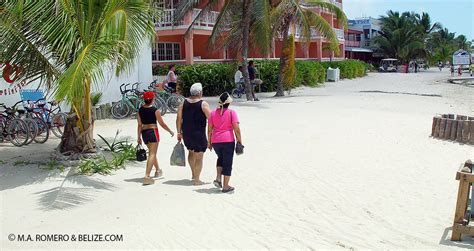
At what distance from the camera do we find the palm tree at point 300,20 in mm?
20984

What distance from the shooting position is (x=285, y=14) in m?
21.6

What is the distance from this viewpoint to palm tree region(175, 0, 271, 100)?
1962 centimetres

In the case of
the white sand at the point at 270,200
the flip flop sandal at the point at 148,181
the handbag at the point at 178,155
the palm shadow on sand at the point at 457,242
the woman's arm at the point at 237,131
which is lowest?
the palm shadow on sand at the point at 457,242

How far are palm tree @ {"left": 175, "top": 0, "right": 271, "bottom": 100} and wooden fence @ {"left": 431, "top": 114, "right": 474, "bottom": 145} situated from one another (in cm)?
918

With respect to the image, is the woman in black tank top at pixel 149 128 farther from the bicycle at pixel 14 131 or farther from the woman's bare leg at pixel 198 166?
the bicycle at pixel 14 131

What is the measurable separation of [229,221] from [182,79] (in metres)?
17.8

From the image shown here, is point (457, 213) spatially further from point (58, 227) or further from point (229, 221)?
point (58, 227)

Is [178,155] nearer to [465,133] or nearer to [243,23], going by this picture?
[465,133]

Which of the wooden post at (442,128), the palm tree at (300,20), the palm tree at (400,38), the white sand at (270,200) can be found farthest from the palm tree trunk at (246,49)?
the palm tree at (400,38)

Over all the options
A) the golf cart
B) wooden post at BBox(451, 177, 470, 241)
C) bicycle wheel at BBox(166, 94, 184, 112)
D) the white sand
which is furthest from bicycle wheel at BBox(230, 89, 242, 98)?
the golf cart

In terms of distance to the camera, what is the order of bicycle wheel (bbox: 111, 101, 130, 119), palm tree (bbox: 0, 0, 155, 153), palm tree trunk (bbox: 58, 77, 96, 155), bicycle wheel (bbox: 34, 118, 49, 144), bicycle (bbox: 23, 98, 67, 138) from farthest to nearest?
bicycle wheel (bbox: 111, 101, 130, 119) → bicycle (bbox: 23, 98, 67, 138) → bicycle wheel (bbox: 34, 118, 49, 144) → palm tree trunk (bbox: 58, 77, 96, 155) → palm tree (bbox: 0, 0, 155, 153)

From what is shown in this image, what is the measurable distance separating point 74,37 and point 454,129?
8518 millimetres

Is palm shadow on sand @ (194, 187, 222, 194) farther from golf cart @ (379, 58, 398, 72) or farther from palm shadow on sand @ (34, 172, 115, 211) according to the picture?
golf cart @ (379, 58, 398, 72)

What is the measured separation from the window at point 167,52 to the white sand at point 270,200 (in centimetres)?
2024
